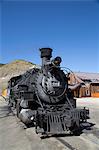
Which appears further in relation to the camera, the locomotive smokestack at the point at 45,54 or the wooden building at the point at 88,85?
the wooden building at the point at 88,85

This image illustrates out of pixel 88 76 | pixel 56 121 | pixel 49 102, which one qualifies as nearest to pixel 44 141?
pixel 56 121

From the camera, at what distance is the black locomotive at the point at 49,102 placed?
10.3 meters

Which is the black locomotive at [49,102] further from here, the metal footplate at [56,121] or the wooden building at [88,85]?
the wooden building at [88,85]

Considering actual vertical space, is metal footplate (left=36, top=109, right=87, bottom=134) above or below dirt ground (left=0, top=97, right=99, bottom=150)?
above

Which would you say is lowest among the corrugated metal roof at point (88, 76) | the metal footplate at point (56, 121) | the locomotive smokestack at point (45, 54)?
the metal footplate at point (56, 121)

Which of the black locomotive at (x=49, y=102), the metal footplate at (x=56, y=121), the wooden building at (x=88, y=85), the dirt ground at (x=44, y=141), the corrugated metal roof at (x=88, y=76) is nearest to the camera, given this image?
the dirt ground at (x=44, y=141)

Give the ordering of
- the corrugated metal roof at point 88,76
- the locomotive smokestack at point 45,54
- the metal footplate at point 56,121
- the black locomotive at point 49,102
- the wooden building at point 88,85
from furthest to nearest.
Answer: the corrugated metal roof at point 88,76
the wooden building at point 88,85
the locomotive smokestack at point 45,54
the black locomotive at point 49,102
the metal footplate at point 56,121

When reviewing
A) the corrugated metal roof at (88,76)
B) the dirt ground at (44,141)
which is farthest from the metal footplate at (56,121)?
the corrugated metal roof at (88,76)

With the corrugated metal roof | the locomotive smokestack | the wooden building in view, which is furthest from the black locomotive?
the corrugated metal roof

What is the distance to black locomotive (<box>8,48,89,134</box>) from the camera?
10.3m

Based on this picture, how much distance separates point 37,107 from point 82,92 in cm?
3335

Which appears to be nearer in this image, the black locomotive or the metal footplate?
the metal footplate

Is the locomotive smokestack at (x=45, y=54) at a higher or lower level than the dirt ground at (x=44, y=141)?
higher

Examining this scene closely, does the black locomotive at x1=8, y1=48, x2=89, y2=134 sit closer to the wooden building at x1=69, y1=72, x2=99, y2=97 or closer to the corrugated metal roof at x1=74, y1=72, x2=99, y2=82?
the wooden building at x1=69, y1=72, x2=99, y2=97
